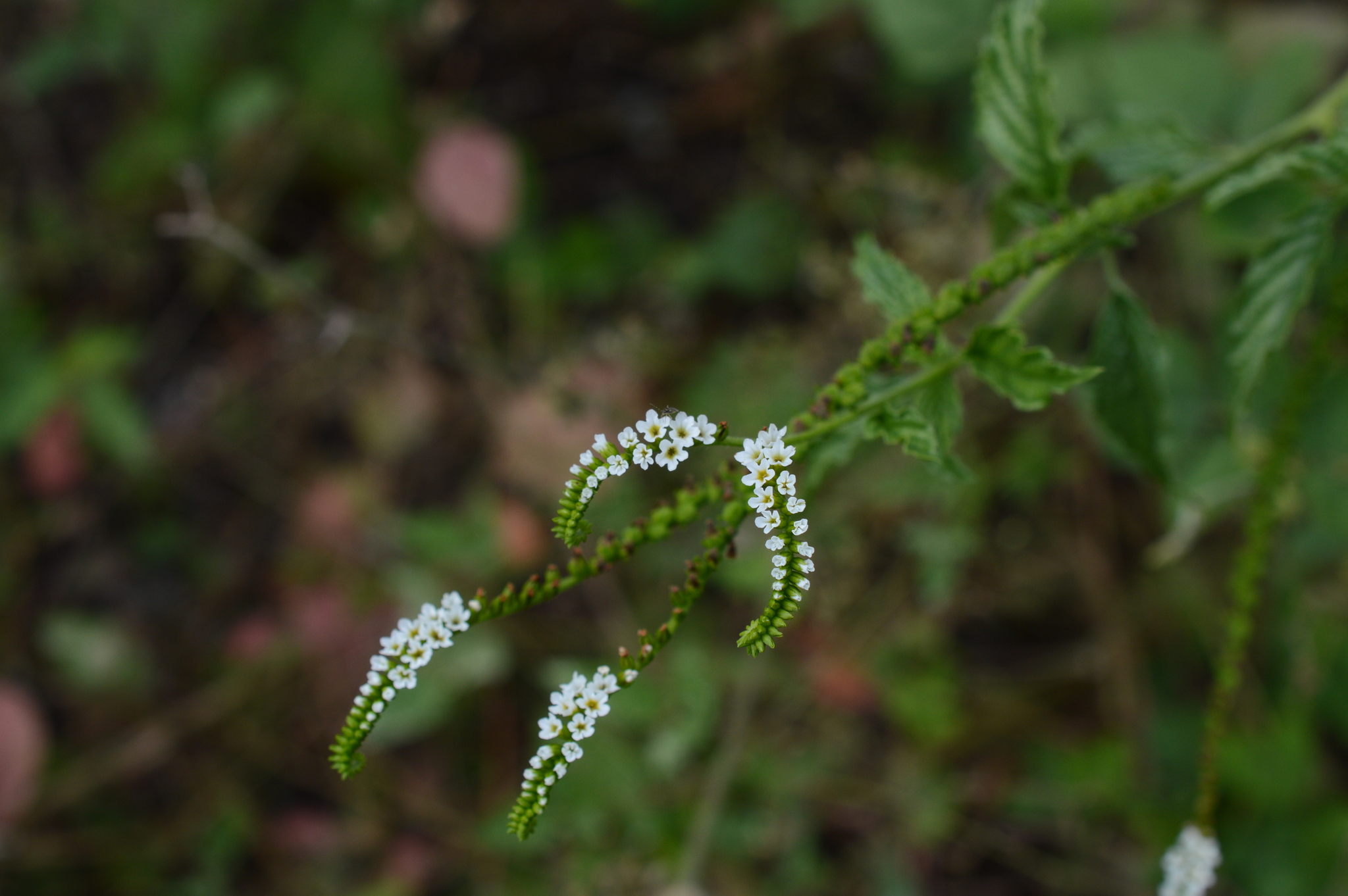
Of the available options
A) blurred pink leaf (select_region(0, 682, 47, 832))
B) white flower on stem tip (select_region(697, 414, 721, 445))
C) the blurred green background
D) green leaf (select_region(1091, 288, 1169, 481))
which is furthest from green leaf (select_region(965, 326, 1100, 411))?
blurred pink leaf (select_region(0, 682, 47, 832))

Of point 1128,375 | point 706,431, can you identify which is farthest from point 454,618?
point 1128,375

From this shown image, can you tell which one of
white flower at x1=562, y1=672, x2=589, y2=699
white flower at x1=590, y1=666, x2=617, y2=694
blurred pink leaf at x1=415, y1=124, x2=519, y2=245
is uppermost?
blurred pink leaf at x1=415, y1=124, x2=519, y2=245

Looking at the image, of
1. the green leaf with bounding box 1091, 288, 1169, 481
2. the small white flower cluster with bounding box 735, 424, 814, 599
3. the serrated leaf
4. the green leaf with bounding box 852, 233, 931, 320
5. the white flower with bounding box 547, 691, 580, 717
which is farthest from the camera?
the green leaf with bounding box 1091, 288, 1169, 481

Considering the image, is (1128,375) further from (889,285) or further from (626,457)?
(626,457)

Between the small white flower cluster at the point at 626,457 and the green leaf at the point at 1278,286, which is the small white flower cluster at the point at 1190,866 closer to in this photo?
the green leaf at the point at 1278,286

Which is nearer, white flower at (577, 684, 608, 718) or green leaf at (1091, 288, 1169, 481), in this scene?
white flower at (577, 684, 608, 718)

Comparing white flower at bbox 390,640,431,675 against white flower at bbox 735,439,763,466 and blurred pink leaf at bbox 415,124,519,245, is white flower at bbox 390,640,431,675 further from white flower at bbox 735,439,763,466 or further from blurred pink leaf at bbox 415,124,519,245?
blurred pink leaf at bbox 415,124,519,245

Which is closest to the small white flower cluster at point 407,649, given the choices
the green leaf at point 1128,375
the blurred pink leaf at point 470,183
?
the green leaf at point 1128,375

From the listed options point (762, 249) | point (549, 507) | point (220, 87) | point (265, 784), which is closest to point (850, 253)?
point (762, 249)
